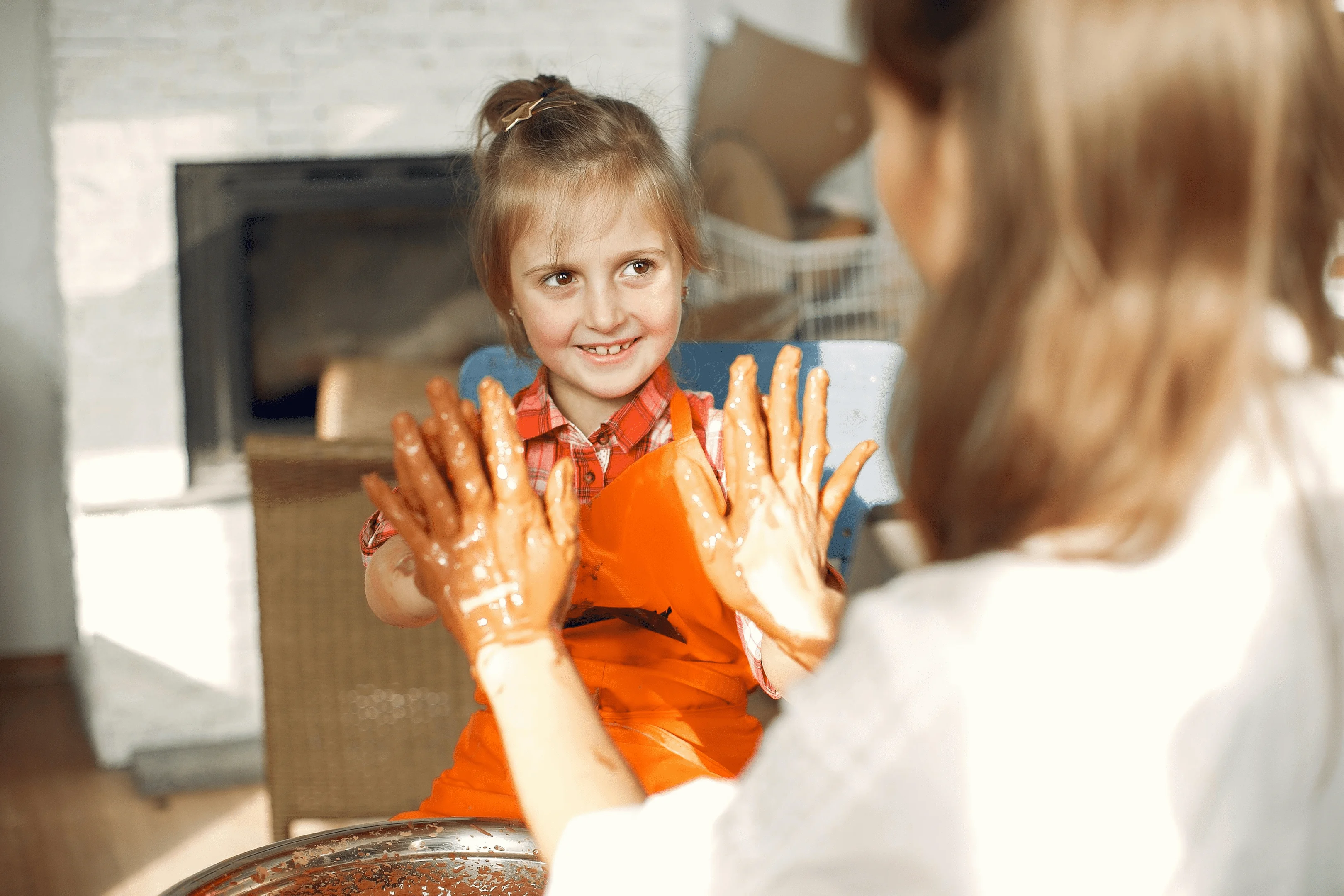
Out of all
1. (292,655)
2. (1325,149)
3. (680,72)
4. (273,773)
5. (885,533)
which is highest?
(680,72)

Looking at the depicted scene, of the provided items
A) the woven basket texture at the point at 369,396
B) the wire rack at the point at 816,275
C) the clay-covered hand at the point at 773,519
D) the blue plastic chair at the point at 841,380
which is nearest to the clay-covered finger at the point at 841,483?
the clay-covered hand at the point at 773,519

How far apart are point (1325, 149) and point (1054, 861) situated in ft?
1.25

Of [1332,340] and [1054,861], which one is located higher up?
[1332,340]

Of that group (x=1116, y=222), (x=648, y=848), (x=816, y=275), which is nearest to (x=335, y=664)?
(x=648, y=848)

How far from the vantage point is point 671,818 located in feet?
2.02

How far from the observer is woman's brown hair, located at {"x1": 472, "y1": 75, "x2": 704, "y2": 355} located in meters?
1.20

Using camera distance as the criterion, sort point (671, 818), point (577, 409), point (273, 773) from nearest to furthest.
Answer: point (671, 818), point (577, 409), point (273, 773)

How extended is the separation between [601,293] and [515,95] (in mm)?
319

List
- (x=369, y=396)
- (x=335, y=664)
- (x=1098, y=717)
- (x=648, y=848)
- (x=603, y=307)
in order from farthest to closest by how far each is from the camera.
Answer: (x=369, y=396)
(x=335, y=664)
(x=603, y=307)
(x=648, y=848)
(x=1098, y=717)

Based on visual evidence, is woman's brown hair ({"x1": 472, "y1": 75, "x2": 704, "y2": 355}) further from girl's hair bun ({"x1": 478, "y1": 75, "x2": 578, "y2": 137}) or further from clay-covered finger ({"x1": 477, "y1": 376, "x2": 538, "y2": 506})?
clay-covered finger ({"x1": 477, "y1": 376, "x2": 538, "y2": 506})

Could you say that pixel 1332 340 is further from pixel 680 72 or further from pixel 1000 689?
pixel 680 72

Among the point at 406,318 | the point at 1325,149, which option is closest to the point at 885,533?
the point at 1325,149

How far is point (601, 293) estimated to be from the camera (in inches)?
46.5

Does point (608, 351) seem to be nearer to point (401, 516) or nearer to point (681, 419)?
point (681, 419)
